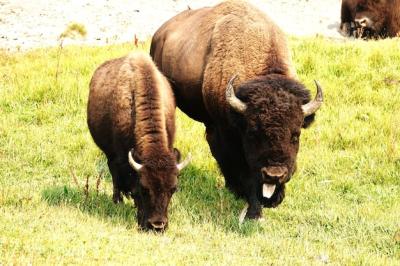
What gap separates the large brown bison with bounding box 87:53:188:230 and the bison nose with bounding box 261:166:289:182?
2.83 ft

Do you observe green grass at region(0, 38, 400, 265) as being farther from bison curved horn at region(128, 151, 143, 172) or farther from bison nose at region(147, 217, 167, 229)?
bison curved horn at region(128, 151, 143, 172)

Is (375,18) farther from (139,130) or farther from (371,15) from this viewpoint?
(139,130)

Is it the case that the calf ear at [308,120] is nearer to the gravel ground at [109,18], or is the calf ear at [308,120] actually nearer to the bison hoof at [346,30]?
the gravel ground at [109,18]

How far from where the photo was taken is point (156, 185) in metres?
7.02

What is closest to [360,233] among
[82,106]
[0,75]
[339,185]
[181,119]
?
[339,185]

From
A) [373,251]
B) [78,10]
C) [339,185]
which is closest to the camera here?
[373,251]

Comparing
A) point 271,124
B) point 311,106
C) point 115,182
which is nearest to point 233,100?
point 271,124

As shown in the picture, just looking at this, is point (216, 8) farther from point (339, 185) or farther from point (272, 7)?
point (272, 7)

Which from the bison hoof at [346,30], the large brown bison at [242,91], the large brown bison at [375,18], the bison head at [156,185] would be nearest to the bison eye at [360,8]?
the large brown bison at [375,18]

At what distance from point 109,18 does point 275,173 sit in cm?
1278

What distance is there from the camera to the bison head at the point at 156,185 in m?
7.02

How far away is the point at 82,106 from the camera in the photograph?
38.7ft

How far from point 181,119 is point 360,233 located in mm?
4586

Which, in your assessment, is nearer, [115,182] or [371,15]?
[115,182]
